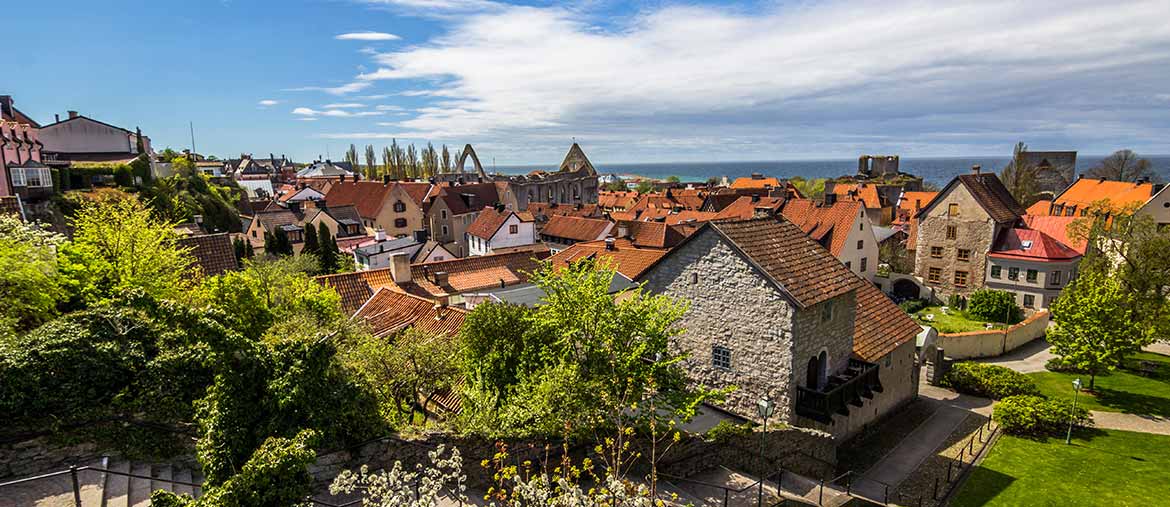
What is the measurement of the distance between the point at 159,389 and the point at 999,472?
2785cm

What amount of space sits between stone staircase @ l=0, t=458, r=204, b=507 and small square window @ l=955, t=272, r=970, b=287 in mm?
55166

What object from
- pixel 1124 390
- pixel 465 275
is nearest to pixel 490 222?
pixel 465 275

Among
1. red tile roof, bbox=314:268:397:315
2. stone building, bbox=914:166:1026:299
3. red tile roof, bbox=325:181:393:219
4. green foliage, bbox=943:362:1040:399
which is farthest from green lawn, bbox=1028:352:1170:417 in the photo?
A: red tile roof, bbox=325:181:393:219

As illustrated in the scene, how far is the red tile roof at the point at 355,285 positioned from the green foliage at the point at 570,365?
48.6 ft

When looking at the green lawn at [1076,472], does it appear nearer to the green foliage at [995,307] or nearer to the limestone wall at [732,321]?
the limestone wall at [732,321]

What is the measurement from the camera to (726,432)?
722 inches

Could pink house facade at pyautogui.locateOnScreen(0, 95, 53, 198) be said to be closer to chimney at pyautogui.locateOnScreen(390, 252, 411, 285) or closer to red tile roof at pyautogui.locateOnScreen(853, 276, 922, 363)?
chimney at pyautogui.locateOnScreen(390, 252, 411, 285)

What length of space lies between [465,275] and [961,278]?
1679 inches

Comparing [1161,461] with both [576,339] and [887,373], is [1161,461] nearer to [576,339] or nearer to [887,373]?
[887,373]

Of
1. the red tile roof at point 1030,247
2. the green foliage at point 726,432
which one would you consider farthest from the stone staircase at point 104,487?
the red tile roof at point 1030,247

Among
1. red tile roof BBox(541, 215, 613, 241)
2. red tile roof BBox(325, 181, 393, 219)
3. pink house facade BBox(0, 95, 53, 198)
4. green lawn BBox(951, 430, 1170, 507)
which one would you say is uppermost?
pink house facade BBox(0, 95, 53, 198)

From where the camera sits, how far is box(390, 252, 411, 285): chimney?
3322 centimetres

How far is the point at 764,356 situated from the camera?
20.1 m

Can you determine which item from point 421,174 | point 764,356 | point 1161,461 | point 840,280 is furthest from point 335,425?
point 421,174
